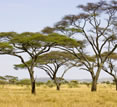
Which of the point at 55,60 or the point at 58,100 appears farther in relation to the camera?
the point at 55,60

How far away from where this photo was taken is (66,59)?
132 feet

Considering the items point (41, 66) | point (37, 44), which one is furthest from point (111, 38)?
point (41, 66)

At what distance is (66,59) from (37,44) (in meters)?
13.5

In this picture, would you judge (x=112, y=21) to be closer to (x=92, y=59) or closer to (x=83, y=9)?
(x=83, y=9)

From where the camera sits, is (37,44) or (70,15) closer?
(37,44)

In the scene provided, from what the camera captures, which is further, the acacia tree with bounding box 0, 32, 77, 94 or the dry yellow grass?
the acacia tree with bounding box 0, 32, 77, 94

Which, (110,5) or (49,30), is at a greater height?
(110,5)

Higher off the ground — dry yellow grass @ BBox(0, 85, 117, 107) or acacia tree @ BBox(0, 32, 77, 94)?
acacia tree @ BBox(0, 32, 77, 94)

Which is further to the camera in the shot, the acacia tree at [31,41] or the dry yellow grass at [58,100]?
the acacia tree at [31,41]

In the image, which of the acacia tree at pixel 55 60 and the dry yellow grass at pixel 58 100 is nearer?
the dry yellow grass at pixel 58 100

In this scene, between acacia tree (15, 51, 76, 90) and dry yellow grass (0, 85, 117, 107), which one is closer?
dry yellow grass (0, 85, 117, 107)

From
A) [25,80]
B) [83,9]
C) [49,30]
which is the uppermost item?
[83,9]

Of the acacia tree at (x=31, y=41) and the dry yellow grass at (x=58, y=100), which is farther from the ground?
the acacia tree at (x=31, y=41)

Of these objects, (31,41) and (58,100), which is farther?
(31,41)
